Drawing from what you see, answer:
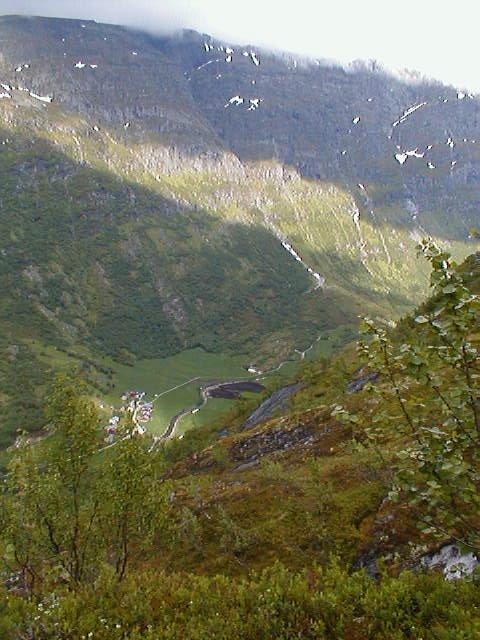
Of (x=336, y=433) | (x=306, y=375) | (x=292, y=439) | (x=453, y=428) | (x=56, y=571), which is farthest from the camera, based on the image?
(x=306, y=375)

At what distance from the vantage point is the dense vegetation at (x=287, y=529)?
849cm

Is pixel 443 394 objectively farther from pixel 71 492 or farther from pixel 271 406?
pixel 271 406

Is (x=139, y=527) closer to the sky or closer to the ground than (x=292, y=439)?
closer to the sky

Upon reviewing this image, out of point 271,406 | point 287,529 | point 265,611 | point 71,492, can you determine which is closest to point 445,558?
point 265,611

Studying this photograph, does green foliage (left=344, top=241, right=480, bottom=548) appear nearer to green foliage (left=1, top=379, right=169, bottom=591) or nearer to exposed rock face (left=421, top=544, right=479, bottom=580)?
exposed rock face (left=421, top=544, right=479, bottom=580)

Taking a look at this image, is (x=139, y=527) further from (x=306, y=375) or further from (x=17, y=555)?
(x=306, y=375)

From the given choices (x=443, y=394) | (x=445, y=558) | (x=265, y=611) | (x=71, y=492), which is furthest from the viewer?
(x=71, y=492)

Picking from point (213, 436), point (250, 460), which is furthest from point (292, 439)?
point (213, 436)

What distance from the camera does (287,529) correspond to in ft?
104

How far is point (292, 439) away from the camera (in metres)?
65.8

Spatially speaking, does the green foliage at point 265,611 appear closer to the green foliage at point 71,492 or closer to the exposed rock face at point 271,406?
the green foliage at point 71,492

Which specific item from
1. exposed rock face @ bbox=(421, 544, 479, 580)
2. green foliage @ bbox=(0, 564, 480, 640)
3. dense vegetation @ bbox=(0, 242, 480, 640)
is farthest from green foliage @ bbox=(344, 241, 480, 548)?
exposed rock face @ bbox=(421, 544, 479, 580)

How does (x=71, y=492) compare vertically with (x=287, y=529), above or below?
above

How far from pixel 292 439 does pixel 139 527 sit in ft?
161
